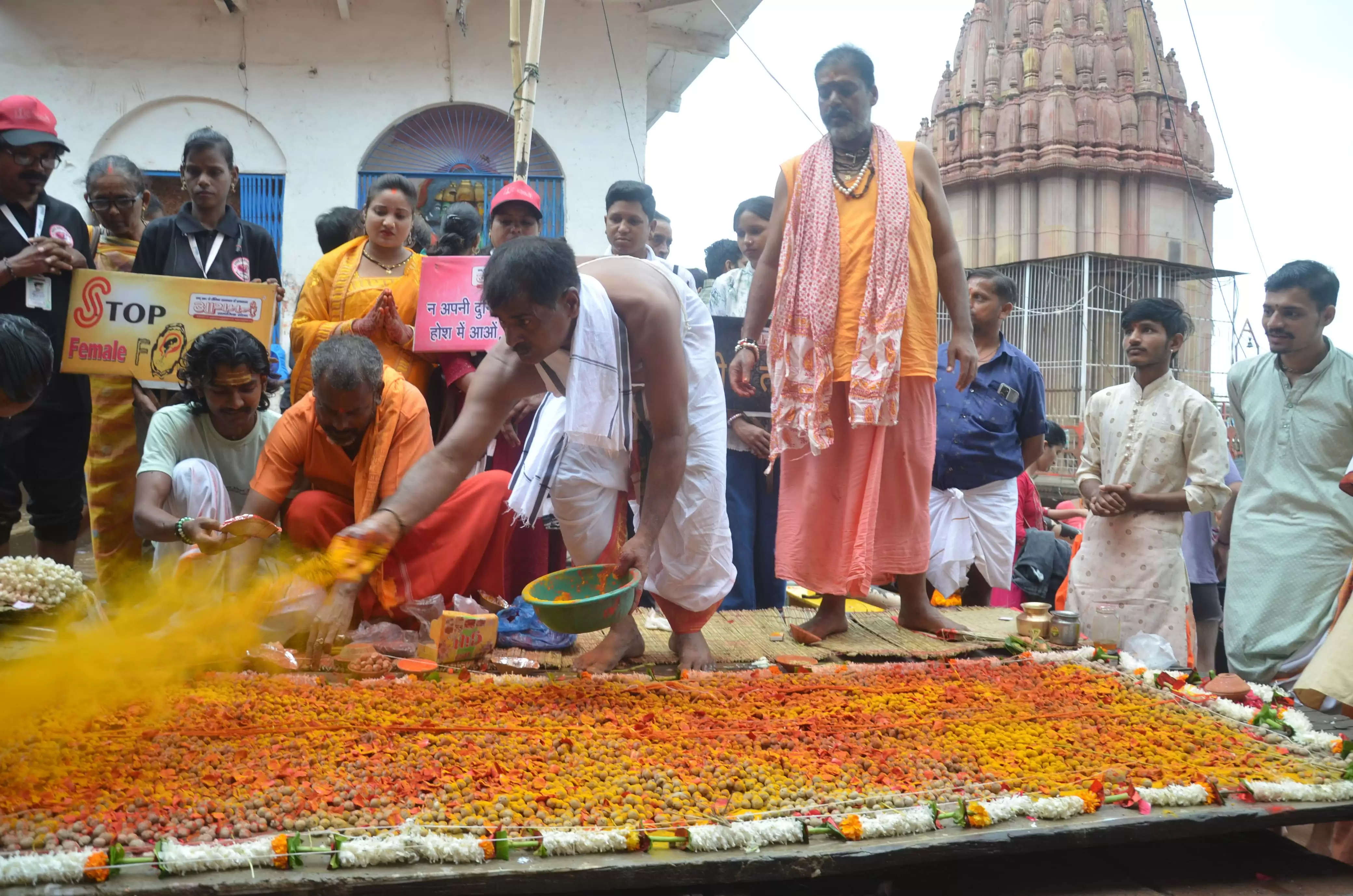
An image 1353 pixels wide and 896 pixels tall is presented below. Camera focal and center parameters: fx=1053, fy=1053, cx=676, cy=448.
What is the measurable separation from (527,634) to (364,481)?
890mm

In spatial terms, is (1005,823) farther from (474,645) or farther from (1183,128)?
(1183,128)

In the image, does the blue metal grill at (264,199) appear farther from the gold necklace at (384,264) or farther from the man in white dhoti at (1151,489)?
the man in white dhoti at (1151,489)

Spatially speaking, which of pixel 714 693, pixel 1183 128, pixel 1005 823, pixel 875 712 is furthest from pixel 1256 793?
pixel 1183 128

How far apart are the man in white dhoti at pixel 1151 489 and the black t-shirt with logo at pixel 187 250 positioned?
4161mm

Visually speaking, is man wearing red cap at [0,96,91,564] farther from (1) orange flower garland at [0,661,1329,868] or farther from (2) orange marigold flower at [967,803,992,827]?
(2) orange marigold flower at [967,803,992,827]

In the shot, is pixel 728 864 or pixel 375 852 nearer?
pixel 375 852

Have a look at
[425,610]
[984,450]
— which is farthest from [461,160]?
[425,610]

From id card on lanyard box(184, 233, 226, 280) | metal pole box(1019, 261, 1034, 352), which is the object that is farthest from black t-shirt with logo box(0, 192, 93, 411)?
metal pole box(1019, 261, 1034, 352)

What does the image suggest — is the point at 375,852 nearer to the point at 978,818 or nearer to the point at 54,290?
the point at 978,818

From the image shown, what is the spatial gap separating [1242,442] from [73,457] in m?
5.28

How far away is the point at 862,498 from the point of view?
4277 millimetres

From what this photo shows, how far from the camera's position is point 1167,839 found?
8.91 ft

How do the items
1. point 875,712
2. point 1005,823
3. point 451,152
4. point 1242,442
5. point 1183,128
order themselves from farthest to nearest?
point 1183,128 < point 451,152 < point 1242,442 < point 875,712 < point 1005,823

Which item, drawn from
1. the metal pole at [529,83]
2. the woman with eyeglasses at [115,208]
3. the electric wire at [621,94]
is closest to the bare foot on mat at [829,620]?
the woman with eyeglasses at [115,208]
